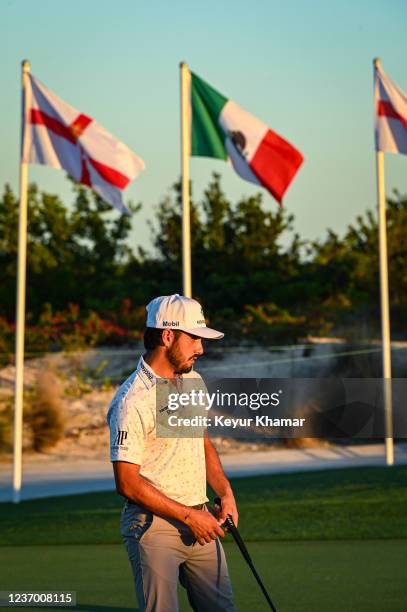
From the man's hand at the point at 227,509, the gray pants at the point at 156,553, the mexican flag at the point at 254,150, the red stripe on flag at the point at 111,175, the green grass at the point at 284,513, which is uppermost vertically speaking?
the mexican flag at the point at 254,150

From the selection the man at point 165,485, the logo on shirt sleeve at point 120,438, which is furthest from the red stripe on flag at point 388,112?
the logo on shirt sleeve at point 120,438

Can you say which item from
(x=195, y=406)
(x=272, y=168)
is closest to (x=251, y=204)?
(x=272, y=168)

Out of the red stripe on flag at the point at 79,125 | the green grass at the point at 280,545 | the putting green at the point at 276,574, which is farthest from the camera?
the red stripe on flag at the point at 79,125

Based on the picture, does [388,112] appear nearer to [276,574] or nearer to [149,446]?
[276,574]

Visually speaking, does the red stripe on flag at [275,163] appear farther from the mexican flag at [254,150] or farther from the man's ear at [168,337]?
the man's ear at [168,337]

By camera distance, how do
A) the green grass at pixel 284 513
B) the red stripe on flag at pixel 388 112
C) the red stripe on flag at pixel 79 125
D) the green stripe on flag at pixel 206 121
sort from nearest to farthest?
1. the green grass at pixel 284 513
2. the red stripe on flag at pixel 79 125
3. the green stripe on flag at pixel 206 121
4. the red stripe on flag at pixel 388 112

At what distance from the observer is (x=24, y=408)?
20.5m

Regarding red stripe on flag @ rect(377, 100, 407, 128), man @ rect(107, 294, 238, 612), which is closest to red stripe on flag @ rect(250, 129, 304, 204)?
red stripe on flag @ rect(377, 100, 407, 128)

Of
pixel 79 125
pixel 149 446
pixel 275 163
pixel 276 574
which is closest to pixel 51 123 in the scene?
pixel 79 125

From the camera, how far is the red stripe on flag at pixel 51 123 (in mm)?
14859

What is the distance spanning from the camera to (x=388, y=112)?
642 inches

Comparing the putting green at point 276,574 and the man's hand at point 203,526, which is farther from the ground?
the man's hand at point 203,526

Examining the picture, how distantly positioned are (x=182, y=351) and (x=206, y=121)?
1132 cm

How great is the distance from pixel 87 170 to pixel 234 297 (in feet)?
57.9
